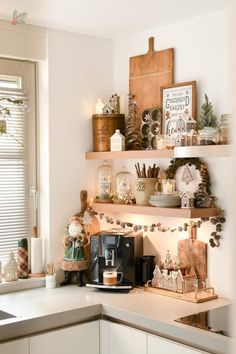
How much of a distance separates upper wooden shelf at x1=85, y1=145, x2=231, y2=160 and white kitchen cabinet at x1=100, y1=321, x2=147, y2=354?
916 mm

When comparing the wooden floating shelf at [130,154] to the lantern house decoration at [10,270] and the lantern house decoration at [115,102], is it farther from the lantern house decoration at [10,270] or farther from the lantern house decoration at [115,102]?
the lantern house decoration at [10,270]

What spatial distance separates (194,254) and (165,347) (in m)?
0.69

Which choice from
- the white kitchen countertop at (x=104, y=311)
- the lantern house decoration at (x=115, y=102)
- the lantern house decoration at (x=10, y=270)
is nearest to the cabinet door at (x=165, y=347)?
the white kitchen countertop at (x=104, y=311)

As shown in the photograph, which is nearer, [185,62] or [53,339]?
[53,339]

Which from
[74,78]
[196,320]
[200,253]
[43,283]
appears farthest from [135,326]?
[74,78]

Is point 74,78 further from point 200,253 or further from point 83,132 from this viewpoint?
point 200,253

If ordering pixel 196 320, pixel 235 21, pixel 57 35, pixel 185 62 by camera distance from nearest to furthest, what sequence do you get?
pixel 235 21, pixel 196 320, pixel 185 62, pixel 57 35

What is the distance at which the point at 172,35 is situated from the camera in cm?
302

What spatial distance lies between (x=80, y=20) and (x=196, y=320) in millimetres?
1762

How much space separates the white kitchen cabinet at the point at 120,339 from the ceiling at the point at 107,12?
162 centimetres

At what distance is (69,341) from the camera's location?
250 cm

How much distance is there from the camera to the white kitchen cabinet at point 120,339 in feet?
7.89

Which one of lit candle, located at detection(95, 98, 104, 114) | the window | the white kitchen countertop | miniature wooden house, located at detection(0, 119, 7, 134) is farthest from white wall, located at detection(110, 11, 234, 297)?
miniature wooden house, located at detection(0, 119, 7, 134)

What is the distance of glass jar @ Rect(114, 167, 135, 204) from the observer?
315cm
